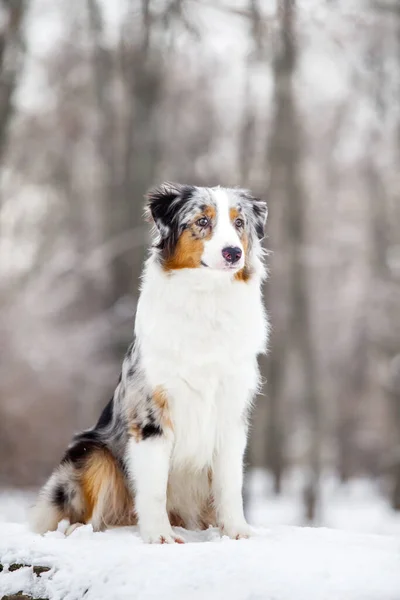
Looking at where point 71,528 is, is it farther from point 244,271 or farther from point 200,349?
point 244,271

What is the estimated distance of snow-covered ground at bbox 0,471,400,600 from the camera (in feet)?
12.2

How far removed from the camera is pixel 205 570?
3873 mm

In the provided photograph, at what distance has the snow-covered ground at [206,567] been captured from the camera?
371 centimetres

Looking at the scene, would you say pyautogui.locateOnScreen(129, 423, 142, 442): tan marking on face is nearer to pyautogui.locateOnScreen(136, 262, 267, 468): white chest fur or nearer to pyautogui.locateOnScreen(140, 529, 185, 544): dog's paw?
pyautogui.locateOnScreen(136, 262, 267, 468): white chest fur

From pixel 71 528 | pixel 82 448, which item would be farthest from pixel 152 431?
pixel 71 528

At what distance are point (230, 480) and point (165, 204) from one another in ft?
6.07

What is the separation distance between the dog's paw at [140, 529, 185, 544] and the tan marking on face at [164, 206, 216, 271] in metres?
1.65

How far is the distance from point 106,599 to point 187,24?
9920mm

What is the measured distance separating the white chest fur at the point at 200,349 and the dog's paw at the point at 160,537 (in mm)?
475

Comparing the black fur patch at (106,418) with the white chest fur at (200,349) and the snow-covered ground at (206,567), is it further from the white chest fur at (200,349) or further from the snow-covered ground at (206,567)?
the snow-covered ground at (206,567)

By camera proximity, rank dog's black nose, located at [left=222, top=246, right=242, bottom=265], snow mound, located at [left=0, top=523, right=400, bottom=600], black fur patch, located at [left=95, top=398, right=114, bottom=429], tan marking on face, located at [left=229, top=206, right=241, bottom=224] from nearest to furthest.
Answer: snow mound, located at [left=0, top=523, right=400, bottom=600] → dog's black nose, located at [left=222, top=246, right=242, bottom=265] → tan marking on face, located at [left=229, top=206, right=241, bottom=224] → black fur patch, located at [left=95, top=398, right=114, bottom=429]

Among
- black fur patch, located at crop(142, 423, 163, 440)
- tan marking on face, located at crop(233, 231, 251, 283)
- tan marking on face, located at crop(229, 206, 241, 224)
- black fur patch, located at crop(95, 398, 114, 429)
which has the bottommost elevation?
black fur patch, located at crop(95, 398, 114, 429)

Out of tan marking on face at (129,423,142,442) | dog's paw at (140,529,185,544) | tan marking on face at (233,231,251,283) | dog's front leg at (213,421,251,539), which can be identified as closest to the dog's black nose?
tan marking on face at (233,231,251,283)

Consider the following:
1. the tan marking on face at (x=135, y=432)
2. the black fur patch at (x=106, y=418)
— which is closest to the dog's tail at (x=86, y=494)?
the black fur patch at (x=106, y=418)
